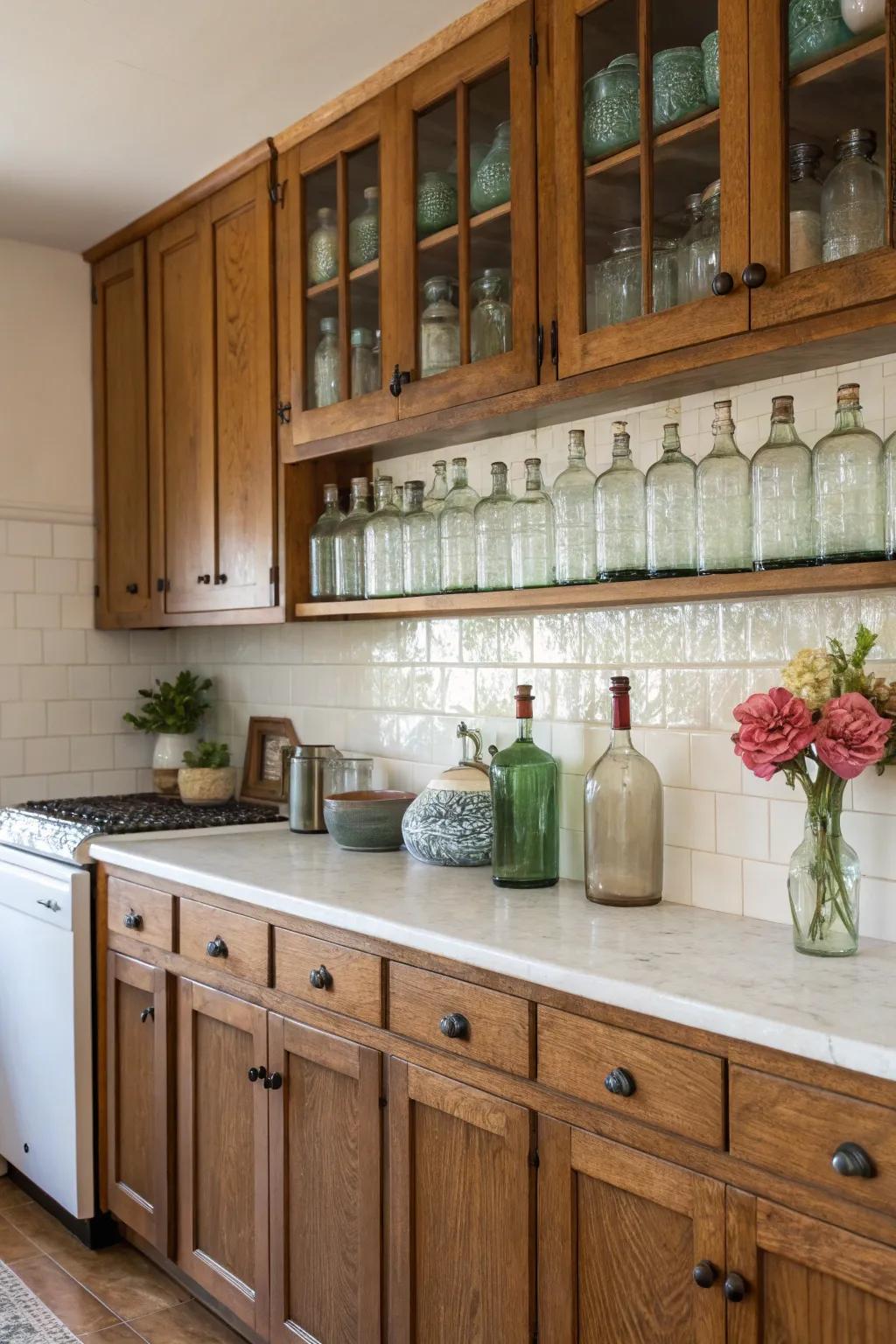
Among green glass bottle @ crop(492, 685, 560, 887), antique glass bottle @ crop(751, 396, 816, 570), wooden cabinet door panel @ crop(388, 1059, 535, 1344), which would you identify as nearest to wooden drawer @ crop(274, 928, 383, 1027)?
wooden cabinet door panel @ crop(388, 1059, 535, 1344)

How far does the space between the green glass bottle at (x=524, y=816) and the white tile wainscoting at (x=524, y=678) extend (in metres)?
0.15

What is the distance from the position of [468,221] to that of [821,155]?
803 mm

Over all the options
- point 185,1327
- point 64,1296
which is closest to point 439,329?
point 185,1327

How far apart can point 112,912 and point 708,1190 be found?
176 centimetres

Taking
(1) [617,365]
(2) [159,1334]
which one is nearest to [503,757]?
(1) [617,365]

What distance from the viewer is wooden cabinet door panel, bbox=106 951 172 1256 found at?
261cm

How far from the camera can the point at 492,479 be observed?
255 cm

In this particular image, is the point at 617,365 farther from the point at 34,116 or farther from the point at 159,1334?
the point at 159,1334

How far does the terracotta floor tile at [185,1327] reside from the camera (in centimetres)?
249

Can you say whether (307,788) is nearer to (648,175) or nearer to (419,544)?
(419,544)

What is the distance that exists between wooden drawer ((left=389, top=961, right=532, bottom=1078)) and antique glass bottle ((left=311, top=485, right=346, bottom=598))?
3.85 ft

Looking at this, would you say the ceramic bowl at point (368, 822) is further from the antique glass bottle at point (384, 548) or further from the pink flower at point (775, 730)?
the pink flower at point (775, 730)

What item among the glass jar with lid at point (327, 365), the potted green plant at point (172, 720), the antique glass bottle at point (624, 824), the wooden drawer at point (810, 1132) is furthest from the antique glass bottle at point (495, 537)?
the potted green plant at point (172, 720)

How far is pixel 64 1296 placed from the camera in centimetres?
267
